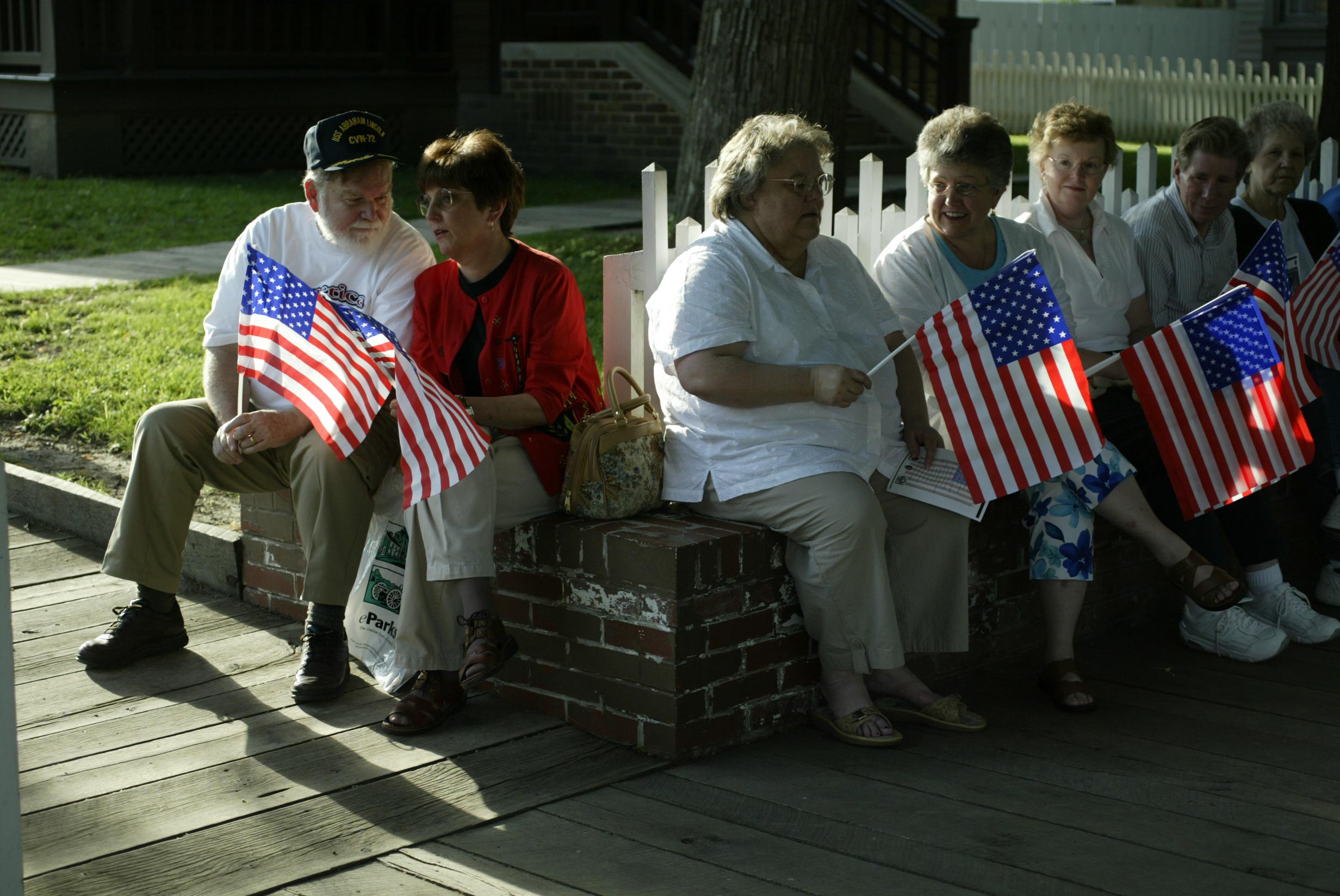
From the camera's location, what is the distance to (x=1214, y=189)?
16.6 feet

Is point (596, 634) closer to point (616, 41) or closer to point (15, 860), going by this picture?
point (15, 860)

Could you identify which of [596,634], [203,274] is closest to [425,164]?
[596,634]

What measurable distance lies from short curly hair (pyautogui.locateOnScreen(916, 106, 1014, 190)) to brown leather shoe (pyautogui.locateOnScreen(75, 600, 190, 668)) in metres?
2.44

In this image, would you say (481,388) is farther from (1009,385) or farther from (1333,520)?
(1333,520)

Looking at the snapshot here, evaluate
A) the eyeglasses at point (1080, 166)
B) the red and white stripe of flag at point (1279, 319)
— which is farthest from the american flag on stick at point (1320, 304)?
the eyeglasses at point (1080, 166)

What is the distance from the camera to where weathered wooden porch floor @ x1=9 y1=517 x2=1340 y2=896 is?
3061 millimetres

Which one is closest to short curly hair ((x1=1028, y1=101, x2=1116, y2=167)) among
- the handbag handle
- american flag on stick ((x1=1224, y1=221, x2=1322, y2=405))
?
american flag on stick ((x1=1224, y1=221, x2=1322, y2=405))

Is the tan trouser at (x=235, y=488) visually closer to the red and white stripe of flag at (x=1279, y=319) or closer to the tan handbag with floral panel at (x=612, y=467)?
the tan handbag with floral panel at (x=612, y=467)

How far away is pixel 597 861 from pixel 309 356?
147 cm

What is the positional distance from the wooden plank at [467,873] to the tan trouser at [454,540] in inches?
28.7

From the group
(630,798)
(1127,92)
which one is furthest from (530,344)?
(1127,92)

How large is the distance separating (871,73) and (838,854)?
575 inches

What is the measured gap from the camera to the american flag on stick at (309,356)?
3.75 metres

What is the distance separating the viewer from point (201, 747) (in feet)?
11.9
